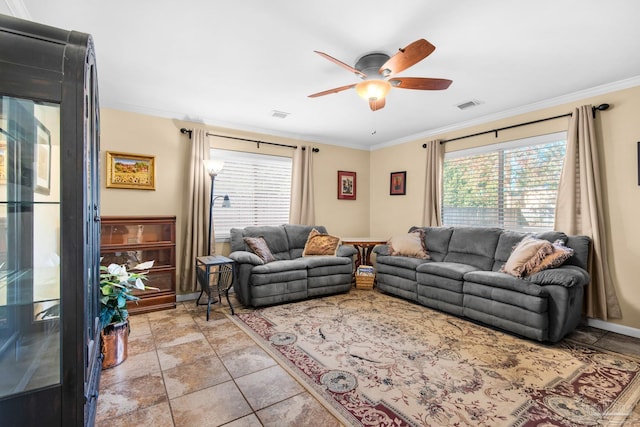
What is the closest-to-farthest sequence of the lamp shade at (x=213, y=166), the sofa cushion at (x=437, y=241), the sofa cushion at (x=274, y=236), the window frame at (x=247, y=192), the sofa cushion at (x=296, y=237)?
the lamp shade at (x=213, y=166), the sofa cushion at (x=437, y=241), the sofa cushion at (x=274, y=236), the window frame at (x=247, y=192), the sofa cushion at (x=296, y=237)

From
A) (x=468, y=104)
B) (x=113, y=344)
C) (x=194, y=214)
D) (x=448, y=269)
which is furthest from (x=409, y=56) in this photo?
(x=194, y=214)

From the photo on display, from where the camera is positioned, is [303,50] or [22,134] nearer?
[22,134]

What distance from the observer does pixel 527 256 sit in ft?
10.0

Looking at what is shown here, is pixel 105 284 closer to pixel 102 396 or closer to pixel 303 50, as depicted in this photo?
pixel 102 396

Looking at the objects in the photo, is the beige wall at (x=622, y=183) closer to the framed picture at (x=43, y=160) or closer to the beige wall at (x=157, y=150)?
the beige wall at (x=157, y=150)

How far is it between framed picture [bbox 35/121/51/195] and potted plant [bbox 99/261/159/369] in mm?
1417

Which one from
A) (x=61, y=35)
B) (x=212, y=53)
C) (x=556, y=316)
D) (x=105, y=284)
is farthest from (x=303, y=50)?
(x=556, y=316)

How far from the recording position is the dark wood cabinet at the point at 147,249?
353 centimetres

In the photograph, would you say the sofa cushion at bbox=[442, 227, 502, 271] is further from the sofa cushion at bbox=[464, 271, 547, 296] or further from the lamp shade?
the lamp shade

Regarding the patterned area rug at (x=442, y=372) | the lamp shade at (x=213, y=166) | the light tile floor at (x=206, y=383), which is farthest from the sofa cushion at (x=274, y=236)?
the light tile floor at (x=206, y=383)

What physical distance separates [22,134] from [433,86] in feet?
8.52

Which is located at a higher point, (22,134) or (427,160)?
(427,160)

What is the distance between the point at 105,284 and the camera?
7.22 feet

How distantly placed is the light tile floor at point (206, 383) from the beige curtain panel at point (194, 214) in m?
1.04
